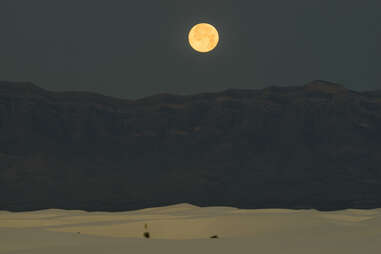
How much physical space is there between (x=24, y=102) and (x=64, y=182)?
14.4 meters

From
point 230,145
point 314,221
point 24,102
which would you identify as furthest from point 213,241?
point 24,102

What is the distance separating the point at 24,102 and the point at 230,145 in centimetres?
2529

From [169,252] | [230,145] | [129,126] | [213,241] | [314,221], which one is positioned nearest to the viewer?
[169,252]

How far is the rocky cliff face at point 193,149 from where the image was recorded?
7212 centimetres

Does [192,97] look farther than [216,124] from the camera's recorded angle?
Yes

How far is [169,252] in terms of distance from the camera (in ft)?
35.4

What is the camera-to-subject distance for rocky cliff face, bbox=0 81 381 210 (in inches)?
2840

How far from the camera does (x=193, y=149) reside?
8112 cm

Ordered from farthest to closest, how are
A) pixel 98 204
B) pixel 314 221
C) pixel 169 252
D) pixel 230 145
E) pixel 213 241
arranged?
pixel 230 145 → pixel 98 204 → pixel 314 221 → pixel 213 241 → pixel 169 252

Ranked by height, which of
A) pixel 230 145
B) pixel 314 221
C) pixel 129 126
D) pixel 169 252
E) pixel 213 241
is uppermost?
pixel 129 126

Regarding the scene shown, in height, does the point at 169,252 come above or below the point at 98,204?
below

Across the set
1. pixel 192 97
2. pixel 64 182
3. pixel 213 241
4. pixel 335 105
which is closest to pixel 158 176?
pixel 64 182

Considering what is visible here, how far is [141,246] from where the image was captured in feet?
37.4

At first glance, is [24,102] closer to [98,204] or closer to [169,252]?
[98,204]
